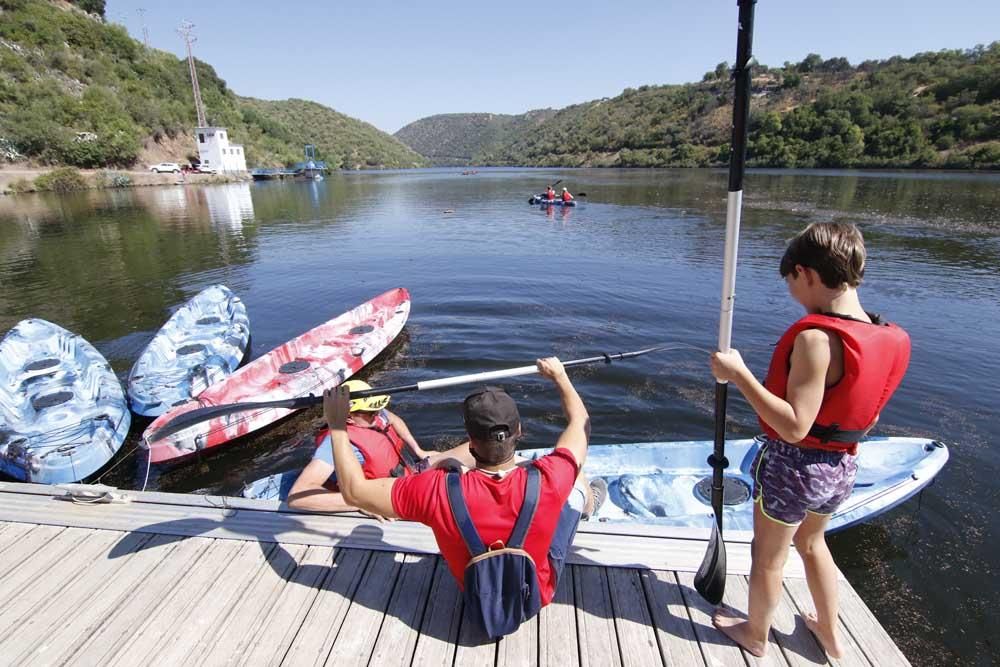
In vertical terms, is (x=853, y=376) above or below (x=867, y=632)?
above

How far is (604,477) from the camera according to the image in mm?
5094

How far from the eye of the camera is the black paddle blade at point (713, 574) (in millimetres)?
2863

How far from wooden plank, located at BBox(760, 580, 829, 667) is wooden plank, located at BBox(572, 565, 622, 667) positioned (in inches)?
35.4

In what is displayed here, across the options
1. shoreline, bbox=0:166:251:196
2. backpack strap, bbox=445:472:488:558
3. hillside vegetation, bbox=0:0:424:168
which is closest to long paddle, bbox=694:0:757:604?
backpack strap, bbox=445:472:488:558

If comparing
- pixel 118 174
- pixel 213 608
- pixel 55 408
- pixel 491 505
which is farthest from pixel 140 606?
pixel 118 174

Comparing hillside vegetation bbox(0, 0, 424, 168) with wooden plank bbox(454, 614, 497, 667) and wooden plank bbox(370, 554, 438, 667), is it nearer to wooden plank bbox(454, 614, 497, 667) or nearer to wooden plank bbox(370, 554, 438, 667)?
wooden plank bbox(370, 554, 438, 667)

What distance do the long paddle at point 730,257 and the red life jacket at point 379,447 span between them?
2172mm

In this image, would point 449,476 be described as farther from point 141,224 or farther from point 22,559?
point 141,224

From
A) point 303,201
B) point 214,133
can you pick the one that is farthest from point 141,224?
point 214,133

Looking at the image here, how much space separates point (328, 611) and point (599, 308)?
10358 mm

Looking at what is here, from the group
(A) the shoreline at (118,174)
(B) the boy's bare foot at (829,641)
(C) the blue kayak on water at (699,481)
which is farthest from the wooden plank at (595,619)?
(A) the shoreline at (118,174)

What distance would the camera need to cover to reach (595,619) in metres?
2.84

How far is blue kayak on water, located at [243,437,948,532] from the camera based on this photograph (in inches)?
173

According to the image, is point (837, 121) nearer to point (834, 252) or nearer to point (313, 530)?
point (834, 252)
